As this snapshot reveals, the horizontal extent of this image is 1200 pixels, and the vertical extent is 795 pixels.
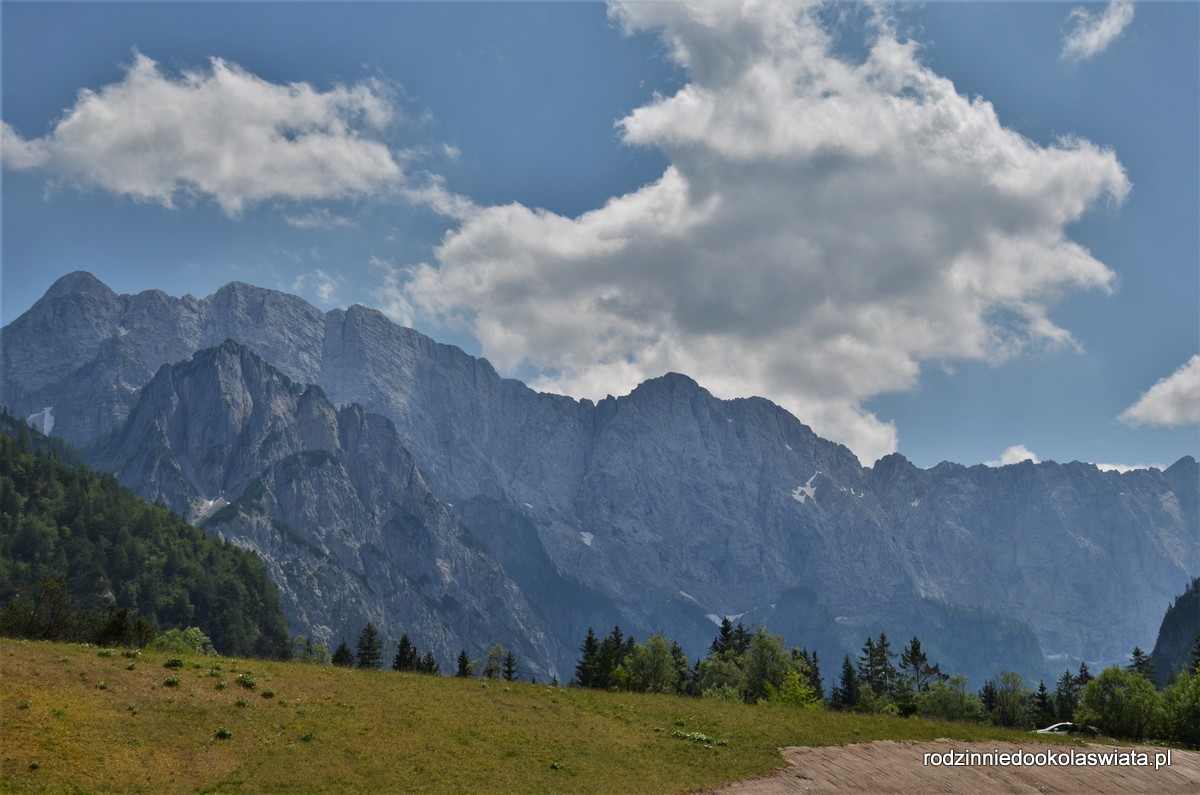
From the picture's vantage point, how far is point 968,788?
52094 mm

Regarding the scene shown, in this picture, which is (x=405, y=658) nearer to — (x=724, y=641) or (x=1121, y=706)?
(x=724, y=641)

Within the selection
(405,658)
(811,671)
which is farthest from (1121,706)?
(405,658)

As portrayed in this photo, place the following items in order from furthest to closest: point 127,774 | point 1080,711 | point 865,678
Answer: point 865,678
point 1080,711
point 127,774

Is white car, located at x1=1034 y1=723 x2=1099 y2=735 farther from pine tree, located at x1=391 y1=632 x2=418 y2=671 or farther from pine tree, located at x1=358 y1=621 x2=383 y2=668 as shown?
pine tree, located at x1=358 y1=621 x2=383 y2=668

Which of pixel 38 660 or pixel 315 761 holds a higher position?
pixel 38 660

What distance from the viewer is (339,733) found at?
48188 millimetres

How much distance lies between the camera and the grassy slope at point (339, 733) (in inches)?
1652

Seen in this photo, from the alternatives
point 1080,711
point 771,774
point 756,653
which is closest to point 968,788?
point 771,774

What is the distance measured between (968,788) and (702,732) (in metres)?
Result: 15.9

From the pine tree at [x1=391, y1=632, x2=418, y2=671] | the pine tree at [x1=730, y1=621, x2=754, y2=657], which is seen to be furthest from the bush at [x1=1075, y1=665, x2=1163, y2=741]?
the pine tree at [x1=391, y1=632, x2=418, y2=671]

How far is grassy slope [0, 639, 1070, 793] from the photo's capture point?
42.0 meters

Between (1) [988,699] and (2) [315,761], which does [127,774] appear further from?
(1) [988,699]

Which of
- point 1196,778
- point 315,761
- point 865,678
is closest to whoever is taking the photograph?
point 315,761

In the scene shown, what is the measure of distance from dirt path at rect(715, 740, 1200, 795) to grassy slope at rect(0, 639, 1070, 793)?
1730mm
